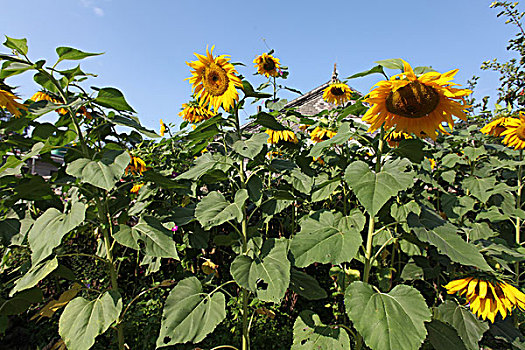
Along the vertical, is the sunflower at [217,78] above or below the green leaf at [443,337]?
above

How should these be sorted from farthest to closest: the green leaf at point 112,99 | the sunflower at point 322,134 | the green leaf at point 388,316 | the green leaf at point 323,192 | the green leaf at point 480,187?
1. the sunflower at point 322,134
2. the green leaf at point 480,187
3. the green leaf at point 323,192
4. the green leaf at point 112,99
5. the green leaf at point 388,316

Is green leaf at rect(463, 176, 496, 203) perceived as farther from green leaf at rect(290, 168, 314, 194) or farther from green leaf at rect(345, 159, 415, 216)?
green leaf at rect(290, 168, 314, 194)

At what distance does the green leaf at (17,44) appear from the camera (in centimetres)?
125

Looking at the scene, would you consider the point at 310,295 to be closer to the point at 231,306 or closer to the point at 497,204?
the point at 231,306

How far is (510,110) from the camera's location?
2.64 m

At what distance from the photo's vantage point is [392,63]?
1.24 metres

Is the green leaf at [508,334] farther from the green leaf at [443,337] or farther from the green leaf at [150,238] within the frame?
the green leaf at [150,238]

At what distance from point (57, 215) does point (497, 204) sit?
10.0 ft

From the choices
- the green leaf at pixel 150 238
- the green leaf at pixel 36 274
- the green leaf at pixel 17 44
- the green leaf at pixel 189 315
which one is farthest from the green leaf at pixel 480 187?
the green leaf at pixel 17 44

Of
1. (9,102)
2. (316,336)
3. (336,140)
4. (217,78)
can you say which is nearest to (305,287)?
(316,336)

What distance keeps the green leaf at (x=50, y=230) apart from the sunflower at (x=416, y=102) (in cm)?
137

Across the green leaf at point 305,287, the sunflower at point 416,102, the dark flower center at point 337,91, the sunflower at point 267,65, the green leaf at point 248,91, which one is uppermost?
the sunflower at point 267,65

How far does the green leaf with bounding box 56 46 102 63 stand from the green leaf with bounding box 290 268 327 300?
4.99ft

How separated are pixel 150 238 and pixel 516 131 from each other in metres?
2.89
